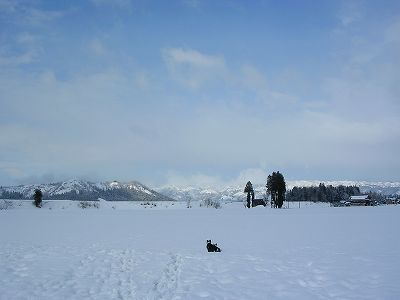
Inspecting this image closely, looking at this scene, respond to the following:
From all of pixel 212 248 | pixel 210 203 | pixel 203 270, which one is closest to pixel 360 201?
pixel 210 203

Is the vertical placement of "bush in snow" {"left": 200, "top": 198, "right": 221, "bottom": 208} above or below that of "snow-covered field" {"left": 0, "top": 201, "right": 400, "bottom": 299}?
above

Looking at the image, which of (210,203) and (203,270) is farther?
(210,203)

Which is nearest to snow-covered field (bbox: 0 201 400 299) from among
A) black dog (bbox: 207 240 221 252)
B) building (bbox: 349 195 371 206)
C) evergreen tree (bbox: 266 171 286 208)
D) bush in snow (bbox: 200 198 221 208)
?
black dog (bbox: 207 240 221 252)

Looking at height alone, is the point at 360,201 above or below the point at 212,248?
above

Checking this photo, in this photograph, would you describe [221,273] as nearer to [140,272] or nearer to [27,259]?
[140,272]

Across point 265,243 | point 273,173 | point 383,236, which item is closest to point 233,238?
point 265,243

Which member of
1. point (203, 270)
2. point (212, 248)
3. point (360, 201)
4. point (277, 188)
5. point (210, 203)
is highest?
point (277, 188)

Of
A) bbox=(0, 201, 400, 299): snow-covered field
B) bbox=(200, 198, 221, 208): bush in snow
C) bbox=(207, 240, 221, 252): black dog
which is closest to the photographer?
bbox=(0, 201, 400, 299): snow-covered field

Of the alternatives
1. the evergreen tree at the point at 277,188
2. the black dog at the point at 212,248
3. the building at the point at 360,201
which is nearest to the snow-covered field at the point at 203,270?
the black dog at the point at 212,248

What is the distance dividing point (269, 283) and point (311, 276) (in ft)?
7.11

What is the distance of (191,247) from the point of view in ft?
97.1

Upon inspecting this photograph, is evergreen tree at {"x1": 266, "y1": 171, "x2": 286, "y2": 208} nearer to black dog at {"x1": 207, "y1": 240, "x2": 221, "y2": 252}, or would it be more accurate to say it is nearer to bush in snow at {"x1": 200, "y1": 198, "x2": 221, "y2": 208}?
bush in snow at {"x1": 200, "y1": 198, "x2": 221, "y2": 208}

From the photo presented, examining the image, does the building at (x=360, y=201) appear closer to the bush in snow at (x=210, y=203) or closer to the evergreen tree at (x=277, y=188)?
the evergreen tree at (x=277, y=188)

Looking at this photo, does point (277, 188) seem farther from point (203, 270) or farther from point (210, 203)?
point (203, 270)
